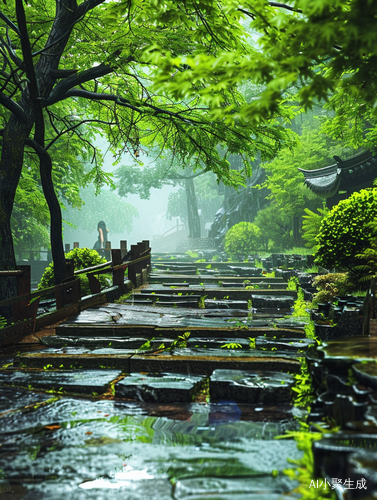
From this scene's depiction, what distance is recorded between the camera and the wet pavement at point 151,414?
2.56 m

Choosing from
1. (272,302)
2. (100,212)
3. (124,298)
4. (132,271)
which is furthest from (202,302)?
(100,212)

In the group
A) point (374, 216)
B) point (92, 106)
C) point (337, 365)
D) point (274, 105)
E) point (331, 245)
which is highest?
point (92, 106)

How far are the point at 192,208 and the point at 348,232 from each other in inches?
1543

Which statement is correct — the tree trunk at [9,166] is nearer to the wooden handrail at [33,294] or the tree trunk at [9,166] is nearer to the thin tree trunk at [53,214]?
the thin tree trunk at [53,214]

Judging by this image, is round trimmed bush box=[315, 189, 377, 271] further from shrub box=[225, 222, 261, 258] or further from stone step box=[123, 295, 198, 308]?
shrub box=[225, 222, 261, 258]

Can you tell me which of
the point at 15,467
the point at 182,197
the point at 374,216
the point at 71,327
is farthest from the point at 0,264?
the point at 182,197

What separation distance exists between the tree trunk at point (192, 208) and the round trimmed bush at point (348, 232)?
38.3 metres

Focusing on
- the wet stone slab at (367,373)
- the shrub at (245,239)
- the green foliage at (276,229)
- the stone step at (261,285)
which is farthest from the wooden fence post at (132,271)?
the green foliage at (276,229)

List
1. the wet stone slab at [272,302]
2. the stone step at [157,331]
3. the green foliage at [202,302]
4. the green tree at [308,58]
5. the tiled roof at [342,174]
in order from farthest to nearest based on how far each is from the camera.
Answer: the tiled roof at [342,174]
the green foliage at [202,302]
the wet stone slab at [272,302]
the stone step at [157,331]
the green tree at [308,58]

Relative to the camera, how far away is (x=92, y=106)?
463 inches

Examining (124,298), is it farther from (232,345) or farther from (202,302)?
(232,345)

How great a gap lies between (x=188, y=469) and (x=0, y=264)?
265 inches

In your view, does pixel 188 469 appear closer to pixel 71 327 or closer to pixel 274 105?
pixel 274 105

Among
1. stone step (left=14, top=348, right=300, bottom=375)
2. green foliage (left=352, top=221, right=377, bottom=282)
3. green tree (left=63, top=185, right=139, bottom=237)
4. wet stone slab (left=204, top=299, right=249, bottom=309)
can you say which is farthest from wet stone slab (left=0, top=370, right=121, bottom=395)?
green tree (left=63, top=185, right=139, bottom=237)
